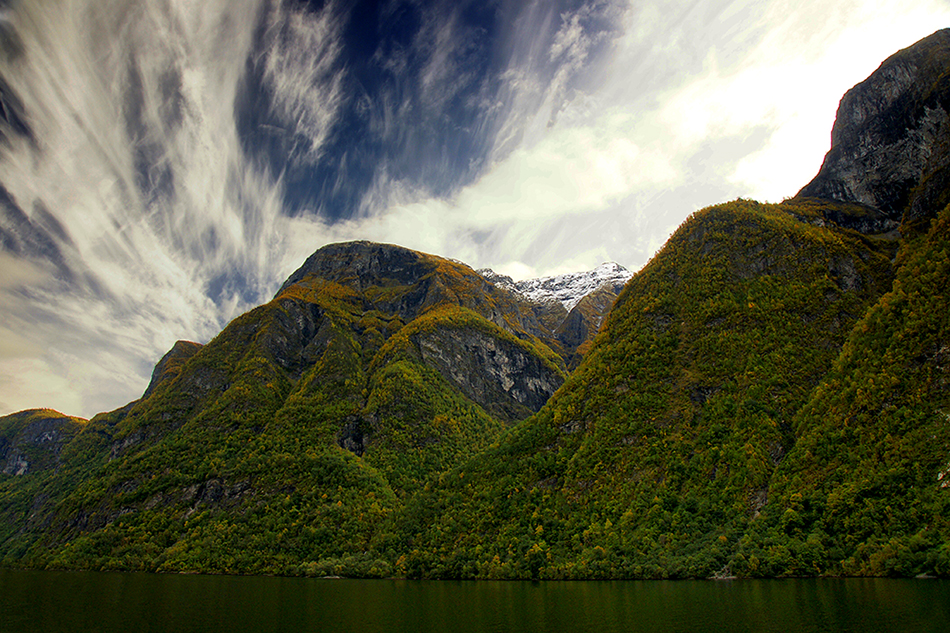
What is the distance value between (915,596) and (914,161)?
144 m

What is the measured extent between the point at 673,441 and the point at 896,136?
119 metres

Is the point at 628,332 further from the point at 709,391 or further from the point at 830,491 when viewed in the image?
the point at 830,491

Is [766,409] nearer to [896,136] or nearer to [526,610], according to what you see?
[526,610]

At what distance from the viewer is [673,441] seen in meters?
110

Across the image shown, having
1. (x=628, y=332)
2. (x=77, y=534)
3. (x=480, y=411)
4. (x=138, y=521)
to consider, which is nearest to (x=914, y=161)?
(x=628, y=332)

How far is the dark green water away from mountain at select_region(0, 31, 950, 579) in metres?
21.5

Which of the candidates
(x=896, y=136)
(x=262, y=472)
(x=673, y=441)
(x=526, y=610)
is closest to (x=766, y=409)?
(x=673, y=441)

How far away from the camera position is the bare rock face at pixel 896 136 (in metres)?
128

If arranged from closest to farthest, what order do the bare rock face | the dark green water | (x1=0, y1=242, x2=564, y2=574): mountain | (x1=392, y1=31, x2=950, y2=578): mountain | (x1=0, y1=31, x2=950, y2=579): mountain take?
1. the dark green water
2. (x1=392, y1=31, x2=950, y2=578): mountain
3. (x1=0, y1=31, x2=950, y2=579): mountain
4. the bare rock face
5. (x1=0, y1=242, x2=564, y2=574): mountain

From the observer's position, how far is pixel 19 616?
48719 millimetres

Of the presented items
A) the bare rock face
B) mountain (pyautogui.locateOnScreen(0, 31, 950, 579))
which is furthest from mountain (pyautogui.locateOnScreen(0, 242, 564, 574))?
the bare rock face

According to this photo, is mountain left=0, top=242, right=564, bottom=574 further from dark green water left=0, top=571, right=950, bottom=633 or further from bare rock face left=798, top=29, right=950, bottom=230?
bare rock face left=798, top=29, right=950, bottom=230

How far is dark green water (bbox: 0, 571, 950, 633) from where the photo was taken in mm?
38219

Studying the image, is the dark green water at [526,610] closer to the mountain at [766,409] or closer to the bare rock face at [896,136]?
the mountain at [766,409]
